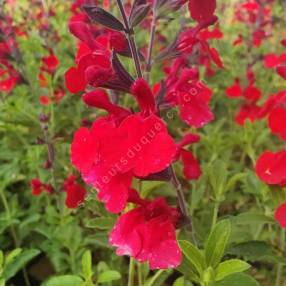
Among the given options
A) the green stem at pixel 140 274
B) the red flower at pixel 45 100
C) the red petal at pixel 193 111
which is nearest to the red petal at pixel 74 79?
the red petal at pixel 193 111

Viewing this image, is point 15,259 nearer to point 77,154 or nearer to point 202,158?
point 77,154

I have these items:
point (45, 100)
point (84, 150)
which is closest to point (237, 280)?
point (84, 150)

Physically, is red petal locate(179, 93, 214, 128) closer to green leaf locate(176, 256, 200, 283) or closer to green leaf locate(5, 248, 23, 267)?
green leaf locate(176, 256, 200, 283)

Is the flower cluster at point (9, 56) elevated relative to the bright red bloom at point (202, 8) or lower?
lower

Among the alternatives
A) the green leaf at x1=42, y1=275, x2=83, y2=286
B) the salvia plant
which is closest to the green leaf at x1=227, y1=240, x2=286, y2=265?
the salvia plant

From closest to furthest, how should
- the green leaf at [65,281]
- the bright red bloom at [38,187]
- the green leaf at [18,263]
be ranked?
the green leaf at [65,281] < the green leaf at [18,263] < the bright red bloom at [38,187]

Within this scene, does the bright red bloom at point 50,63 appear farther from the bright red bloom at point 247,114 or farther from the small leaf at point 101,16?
the small leaf at point 101,16

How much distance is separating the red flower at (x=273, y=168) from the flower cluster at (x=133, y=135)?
0.58 ft

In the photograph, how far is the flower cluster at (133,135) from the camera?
101 cm

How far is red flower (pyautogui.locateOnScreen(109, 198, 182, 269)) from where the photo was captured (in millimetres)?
1075

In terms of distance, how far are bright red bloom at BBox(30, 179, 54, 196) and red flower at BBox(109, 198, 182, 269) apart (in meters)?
0.85

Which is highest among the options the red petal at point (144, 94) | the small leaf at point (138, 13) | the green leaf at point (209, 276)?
the small leaf at point (138, 13)

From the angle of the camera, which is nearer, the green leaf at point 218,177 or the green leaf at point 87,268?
the green leaf at point 87,268

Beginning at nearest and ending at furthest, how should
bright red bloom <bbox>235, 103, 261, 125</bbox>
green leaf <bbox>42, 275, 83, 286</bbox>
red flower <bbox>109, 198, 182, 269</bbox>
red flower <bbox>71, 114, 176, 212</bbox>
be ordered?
1. red flower <bbox>71, 114, 176, 212</bbox>
2. red flower <bbox>109, 198, 182, 269</bbox>
3. green leaf <bbox>42, 275, 83, 286</bbox>
4. bright red bloom <bbox>235, 103, 261, 125</bbox>
